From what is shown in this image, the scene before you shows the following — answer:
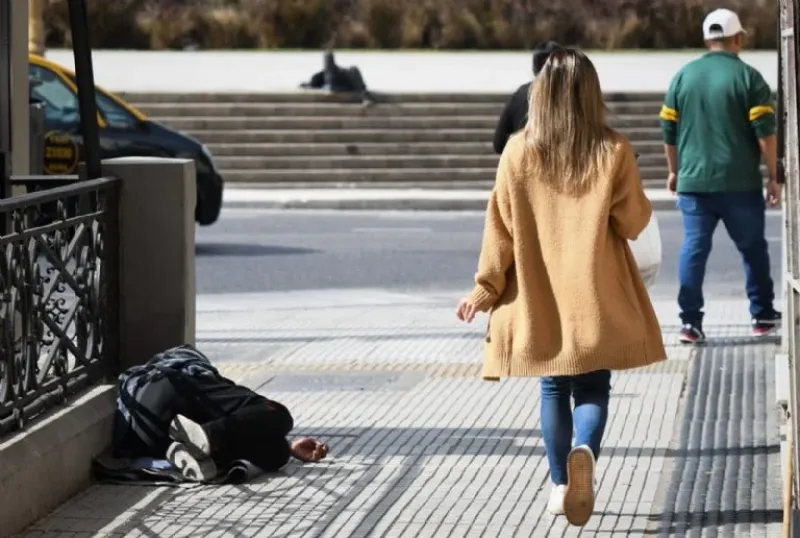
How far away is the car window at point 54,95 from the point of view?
16250mm

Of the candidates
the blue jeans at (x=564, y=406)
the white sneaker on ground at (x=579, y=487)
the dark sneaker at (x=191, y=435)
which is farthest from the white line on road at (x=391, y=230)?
the white sneaker on ground at (x=579, y=487)

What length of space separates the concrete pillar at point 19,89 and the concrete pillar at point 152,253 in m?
0.68

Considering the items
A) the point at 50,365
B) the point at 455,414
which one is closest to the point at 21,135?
the point at 50,365

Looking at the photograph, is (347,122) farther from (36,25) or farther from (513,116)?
(513,116)

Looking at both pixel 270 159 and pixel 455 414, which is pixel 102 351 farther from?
pixel 270 159

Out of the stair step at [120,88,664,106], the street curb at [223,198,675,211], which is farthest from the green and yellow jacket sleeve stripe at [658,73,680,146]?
the stair step at [120,88,664,106]

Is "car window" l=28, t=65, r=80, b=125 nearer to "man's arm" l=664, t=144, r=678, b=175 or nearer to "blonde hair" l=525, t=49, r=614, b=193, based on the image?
"man's arm" l=664, t=144, r=678, b=175

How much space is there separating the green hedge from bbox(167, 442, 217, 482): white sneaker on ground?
28195mm

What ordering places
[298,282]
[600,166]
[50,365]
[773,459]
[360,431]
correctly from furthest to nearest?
[298,282] → [360,431] → [773,459] → [50,365] → [600,166]

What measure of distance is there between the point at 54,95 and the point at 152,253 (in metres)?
9.33

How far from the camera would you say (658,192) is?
80.4ft

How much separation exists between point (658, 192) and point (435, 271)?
9.76m

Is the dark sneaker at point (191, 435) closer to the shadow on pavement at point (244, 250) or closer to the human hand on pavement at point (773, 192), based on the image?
the human hand on pavement at point (773, 192)

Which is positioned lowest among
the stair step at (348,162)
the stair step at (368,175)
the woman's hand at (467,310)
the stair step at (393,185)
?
the stair step at (393,185)
